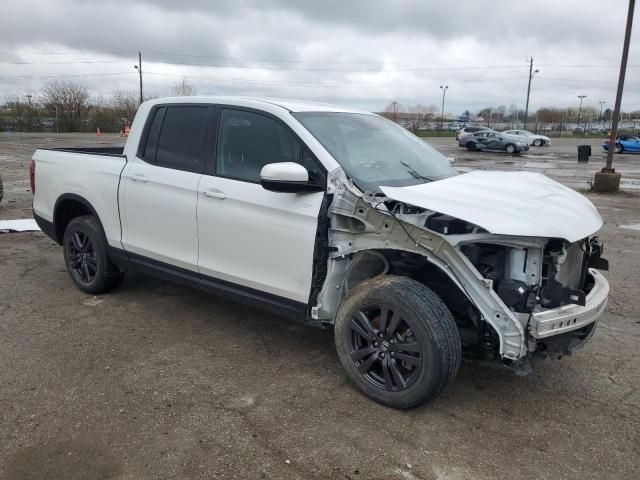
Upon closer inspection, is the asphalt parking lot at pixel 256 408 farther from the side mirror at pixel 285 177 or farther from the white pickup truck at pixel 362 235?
the side mirror at pixel 285 177

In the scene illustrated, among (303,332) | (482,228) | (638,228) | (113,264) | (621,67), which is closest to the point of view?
(482,228)

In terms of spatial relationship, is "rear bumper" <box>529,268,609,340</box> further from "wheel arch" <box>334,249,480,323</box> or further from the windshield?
the windshield

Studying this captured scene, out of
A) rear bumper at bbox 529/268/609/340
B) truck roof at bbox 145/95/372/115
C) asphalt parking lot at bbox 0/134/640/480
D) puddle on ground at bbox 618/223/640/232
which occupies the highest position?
truck roof at bbox 145/95/372/115

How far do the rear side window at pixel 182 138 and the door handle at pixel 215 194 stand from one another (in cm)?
26

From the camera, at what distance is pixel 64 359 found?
13.1ft

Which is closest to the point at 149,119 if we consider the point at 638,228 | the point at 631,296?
the point at 631,296

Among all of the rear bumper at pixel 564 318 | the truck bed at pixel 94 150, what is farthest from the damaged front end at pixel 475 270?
the truck bed at pixel 94 150

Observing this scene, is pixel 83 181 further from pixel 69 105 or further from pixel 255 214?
pixel 69 105

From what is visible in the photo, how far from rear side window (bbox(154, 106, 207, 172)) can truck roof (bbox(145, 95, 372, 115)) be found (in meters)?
0.09

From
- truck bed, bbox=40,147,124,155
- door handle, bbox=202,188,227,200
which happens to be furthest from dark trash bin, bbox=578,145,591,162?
door handle, bbox=202,188,227,200

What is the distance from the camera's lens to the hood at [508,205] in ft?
9.76

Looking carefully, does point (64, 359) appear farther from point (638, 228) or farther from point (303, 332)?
point (638, 228)

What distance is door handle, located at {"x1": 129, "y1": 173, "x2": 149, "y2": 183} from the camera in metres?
4.54

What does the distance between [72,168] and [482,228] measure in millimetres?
3956
